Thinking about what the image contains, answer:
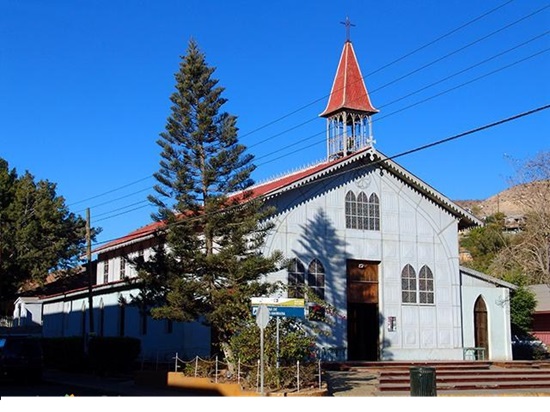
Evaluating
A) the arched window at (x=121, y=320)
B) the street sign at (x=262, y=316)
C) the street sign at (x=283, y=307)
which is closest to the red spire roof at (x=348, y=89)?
the arched window at (x=121, y=320)

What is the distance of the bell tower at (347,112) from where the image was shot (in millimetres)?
40156

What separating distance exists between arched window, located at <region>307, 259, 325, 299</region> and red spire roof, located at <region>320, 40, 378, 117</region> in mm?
9064

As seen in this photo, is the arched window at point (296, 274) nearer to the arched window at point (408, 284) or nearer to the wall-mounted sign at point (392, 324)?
the wall-mounted sign at point (392, 324)

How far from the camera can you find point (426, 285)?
38.3 meters

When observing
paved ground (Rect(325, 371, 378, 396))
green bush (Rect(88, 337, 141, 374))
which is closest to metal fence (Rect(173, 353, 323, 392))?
paved ground (Rect(325, 371, 378, 396))

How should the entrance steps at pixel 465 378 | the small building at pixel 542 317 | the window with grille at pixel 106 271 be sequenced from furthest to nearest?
the small building at pixel 542 317 → the window with grille at pixel 106 271 → the entrance steps at pixel 465 378

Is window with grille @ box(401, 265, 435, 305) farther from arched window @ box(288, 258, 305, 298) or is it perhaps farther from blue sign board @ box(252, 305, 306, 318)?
blue sign board @ box(252, 305, 306, 318)

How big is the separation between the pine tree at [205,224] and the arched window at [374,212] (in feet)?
27.0

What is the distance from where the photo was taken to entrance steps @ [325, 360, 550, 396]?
25.5m
